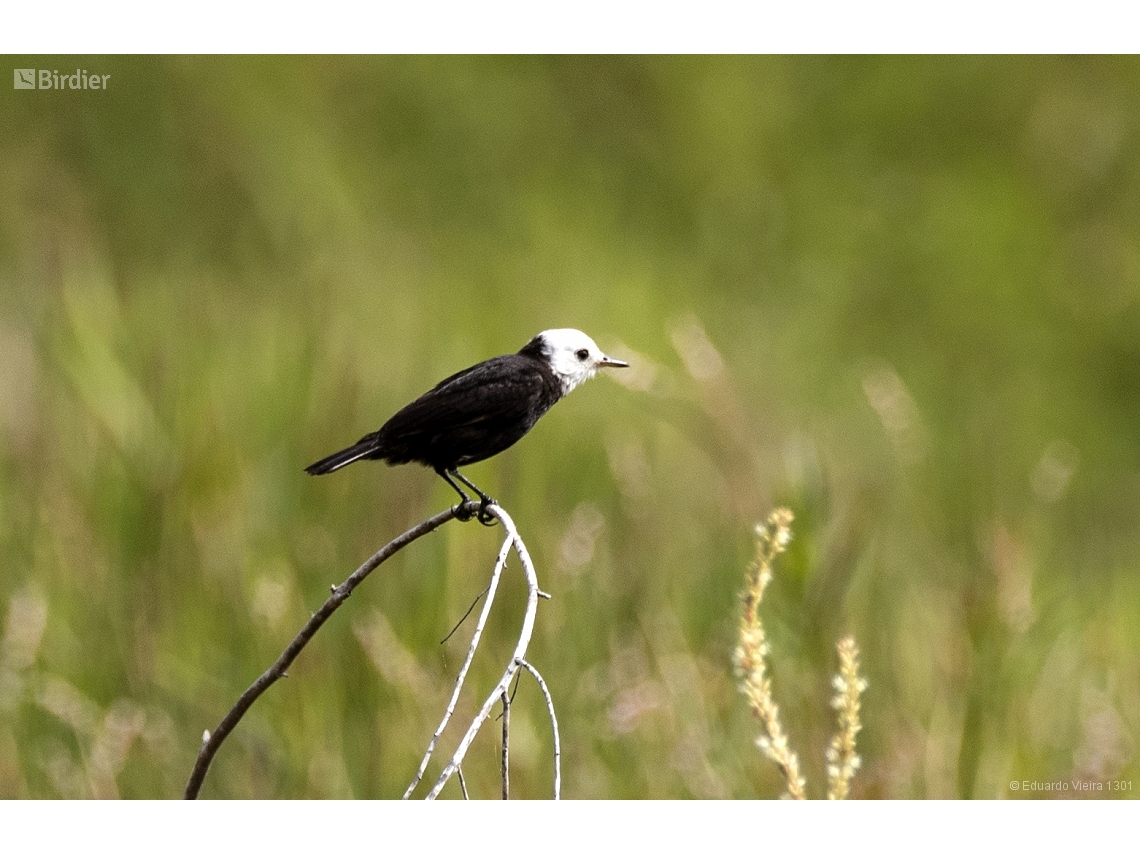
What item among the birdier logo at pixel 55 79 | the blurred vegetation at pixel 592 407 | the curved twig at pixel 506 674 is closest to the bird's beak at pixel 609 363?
the blurred vegetation at pixel 592 407

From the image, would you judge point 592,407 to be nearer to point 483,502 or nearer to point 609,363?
point 609,363

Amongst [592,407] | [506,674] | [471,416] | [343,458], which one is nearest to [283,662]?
[506,674]

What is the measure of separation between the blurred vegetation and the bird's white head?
27cm

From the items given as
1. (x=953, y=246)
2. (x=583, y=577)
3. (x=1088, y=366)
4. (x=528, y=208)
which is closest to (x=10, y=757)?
(x=583, y=577)

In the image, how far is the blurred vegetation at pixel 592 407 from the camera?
→ 10.4 feet

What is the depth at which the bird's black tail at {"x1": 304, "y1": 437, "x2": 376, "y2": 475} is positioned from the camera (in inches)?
97.7

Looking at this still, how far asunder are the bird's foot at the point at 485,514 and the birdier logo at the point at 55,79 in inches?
63.4

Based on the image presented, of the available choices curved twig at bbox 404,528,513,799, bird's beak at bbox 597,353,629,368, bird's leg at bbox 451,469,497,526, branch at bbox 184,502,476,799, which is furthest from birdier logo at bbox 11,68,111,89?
curved twig at bbox 404,528,513,799

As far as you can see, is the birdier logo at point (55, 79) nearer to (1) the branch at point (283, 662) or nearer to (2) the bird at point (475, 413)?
(2) the bird at point (475, 413)

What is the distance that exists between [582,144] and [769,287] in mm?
940

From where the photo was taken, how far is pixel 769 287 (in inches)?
191

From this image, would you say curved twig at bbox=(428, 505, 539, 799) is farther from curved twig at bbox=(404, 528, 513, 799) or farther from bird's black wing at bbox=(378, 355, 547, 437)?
bird's black wing at bbox=(378, 355, 547, 437)

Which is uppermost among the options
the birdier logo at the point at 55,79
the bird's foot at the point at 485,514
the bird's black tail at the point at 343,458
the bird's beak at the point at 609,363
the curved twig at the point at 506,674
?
the birdier logo at the point at 55,79

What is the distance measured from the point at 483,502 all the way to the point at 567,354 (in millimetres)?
421
